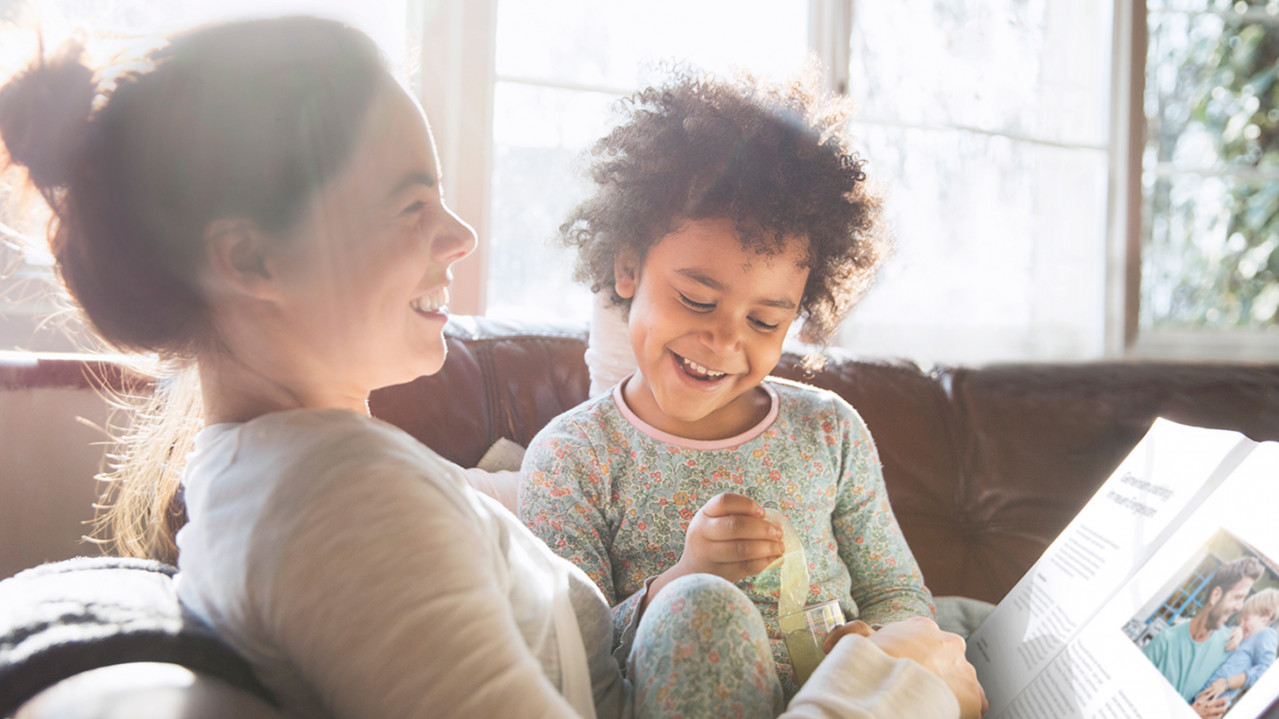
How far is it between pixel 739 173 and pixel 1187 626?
75 centimetres

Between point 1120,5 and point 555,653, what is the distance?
311 centimetres

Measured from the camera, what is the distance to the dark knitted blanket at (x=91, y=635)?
1.82 feet

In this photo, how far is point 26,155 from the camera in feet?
2.06

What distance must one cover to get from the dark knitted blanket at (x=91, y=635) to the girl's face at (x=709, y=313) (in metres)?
0.67

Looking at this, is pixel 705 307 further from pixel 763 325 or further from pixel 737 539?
pixel 737 539

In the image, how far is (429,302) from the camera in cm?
75

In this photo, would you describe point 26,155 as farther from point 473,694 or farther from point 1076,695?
point 1076,695

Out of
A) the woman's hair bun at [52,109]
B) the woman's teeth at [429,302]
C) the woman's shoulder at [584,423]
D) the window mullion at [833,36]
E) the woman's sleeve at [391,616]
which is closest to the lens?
the woman's sleeve at [391,616]

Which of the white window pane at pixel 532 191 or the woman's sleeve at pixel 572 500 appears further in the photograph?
the white window pane at pixel 532 191

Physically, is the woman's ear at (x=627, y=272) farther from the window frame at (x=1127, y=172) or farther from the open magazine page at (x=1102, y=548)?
the window frame at (x=1127, y=172)

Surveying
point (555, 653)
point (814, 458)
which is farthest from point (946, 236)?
point (555, 653)

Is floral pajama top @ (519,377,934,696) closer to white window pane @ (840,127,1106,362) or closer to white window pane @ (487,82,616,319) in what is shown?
white window pane @ (487,82,616,319)

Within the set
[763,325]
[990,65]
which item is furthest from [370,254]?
[990,65]

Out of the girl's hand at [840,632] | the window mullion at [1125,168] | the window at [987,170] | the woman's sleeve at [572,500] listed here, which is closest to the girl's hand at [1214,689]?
the girl's hand at [840,632]
